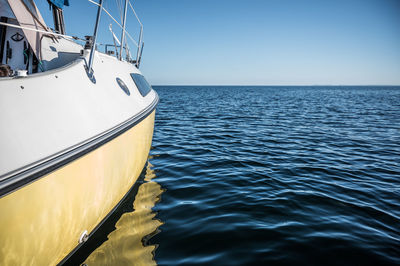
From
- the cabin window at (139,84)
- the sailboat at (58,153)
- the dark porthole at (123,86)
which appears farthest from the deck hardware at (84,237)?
the cabin window at (139,84)

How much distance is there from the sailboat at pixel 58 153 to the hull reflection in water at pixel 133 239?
0.22 meters

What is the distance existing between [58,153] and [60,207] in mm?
440

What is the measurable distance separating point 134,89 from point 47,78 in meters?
2.11

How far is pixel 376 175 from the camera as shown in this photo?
4691 mm

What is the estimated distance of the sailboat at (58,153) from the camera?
1541 mm

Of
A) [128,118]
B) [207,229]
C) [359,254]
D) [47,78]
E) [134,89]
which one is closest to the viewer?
[47,78]

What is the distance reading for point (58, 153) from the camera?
1819mm

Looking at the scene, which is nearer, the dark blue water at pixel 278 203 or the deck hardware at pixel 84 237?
the deck hardware at pixel 84 237

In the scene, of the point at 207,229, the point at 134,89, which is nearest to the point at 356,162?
the point at 207,229

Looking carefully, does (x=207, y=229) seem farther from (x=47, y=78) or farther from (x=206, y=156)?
(x=206, y=156)

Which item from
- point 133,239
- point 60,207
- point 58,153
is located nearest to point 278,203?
point 133,239

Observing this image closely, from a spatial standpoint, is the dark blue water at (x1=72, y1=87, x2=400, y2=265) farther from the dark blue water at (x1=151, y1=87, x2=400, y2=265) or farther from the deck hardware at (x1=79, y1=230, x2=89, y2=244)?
the deck hardware at (x1=79, y1=230, x2=89, y2=244)

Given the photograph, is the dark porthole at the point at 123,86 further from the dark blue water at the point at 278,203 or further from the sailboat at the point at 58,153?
the dark blue water at the point at 278,203

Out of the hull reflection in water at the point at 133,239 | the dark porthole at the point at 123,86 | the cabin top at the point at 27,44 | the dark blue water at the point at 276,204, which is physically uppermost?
the cabin top at the point at 27,44
